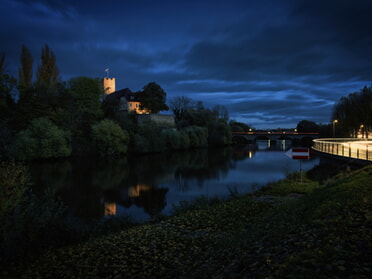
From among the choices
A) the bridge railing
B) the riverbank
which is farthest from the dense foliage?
the riverbank

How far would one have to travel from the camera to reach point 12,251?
24.5ft

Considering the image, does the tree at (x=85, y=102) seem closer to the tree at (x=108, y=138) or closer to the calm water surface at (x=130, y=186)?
the tree at (x=108, y=138)

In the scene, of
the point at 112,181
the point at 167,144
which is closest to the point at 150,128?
the point at 167,144

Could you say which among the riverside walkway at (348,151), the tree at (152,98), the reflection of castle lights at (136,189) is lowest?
the reflection of castle lights at (136,189)

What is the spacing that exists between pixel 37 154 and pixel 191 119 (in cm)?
4503

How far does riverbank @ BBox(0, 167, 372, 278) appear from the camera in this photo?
427 centimetres

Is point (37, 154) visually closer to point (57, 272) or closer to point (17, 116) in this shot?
point (17, 116)

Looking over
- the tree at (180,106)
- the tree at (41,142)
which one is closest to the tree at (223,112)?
the tree at (180,106)

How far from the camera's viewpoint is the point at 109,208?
1631 centimetres

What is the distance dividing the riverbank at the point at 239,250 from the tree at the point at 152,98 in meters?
57.4

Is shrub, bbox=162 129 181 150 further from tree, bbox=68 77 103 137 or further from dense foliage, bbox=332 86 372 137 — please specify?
dense foliage, bbox=332 86 372 137

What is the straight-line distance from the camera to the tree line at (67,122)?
36750mm

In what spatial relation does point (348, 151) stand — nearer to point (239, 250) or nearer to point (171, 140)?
point (239, 250)

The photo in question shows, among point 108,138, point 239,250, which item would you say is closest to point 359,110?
point 108,138
